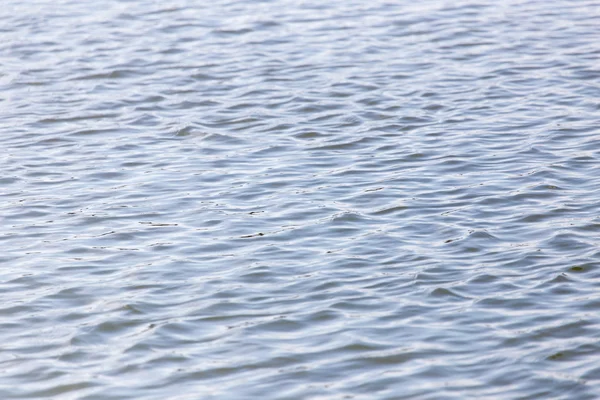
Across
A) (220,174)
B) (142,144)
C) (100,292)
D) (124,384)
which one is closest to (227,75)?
(142,144)

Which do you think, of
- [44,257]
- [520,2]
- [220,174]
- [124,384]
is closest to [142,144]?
[220,174]

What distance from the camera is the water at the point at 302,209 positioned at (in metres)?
5.42

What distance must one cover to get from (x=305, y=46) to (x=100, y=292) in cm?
641

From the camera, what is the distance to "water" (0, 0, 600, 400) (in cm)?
542

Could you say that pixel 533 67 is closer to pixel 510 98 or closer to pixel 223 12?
pixel 510 98

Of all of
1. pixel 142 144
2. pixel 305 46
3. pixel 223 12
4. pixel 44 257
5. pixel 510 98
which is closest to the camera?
pixel 44 257

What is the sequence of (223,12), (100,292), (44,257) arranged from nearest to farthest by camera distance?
(100,292), (44,257), (223,12)

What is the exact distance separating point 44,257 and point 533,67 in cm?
616

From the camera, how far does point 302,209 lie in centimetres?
→ 757

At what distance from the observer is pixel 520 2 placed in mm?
13898

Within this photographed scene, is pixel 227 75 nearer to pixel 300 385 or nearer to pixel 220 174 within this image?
pixel 220 174

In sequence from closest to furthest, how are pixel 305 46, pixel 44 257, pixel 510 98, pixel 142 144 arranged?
1. pixel 44 257
2. pixel 142 144
3. pixel 510 98
4. pixel 305 46

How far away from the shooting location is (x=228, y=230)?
7.19m

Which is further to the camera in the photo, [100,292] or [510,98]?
[510,98]
